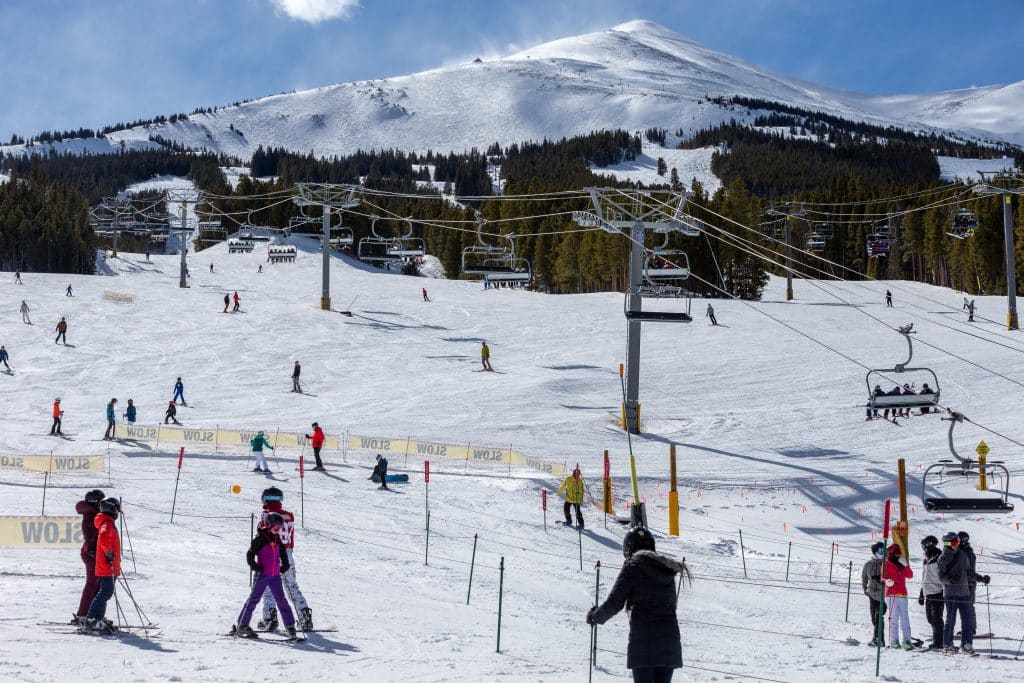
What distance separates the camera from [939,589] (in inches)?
426

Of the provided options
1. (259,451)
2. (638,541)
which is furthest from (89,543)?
(259,451)

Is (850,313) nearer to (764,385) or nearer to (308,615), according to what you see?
(764,385)

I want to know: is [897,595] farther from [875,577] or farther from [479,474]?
[479,474]

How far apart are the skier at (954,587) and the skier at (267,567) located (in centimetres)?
691

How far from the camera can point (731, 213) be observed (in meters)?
85.4

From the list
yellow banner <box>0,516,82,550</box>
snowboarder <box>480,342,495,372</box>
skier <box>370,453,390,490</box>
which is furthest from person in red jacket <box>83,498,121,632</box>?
snowboarder <box>480,342,495,372</box>

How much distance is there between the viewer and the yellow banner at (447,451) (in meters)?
25.7

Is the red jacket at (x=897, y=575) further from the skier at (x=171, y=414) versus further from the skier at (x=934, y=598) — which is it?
the skier at (x=171, y=414)

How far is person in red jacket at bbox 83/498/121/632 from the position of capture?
8.43 metres

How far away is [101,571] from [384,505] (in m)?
11.0

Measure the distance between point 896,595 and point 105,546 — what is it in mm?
8107

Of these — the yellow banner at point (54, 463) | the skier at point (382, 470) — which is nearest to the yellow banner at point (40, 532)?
the yellow banner at point (54, 463)

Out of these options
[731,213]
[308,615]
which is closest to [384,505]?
[308,615]

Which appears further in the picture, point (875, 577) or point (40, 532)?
point (40, 532)
